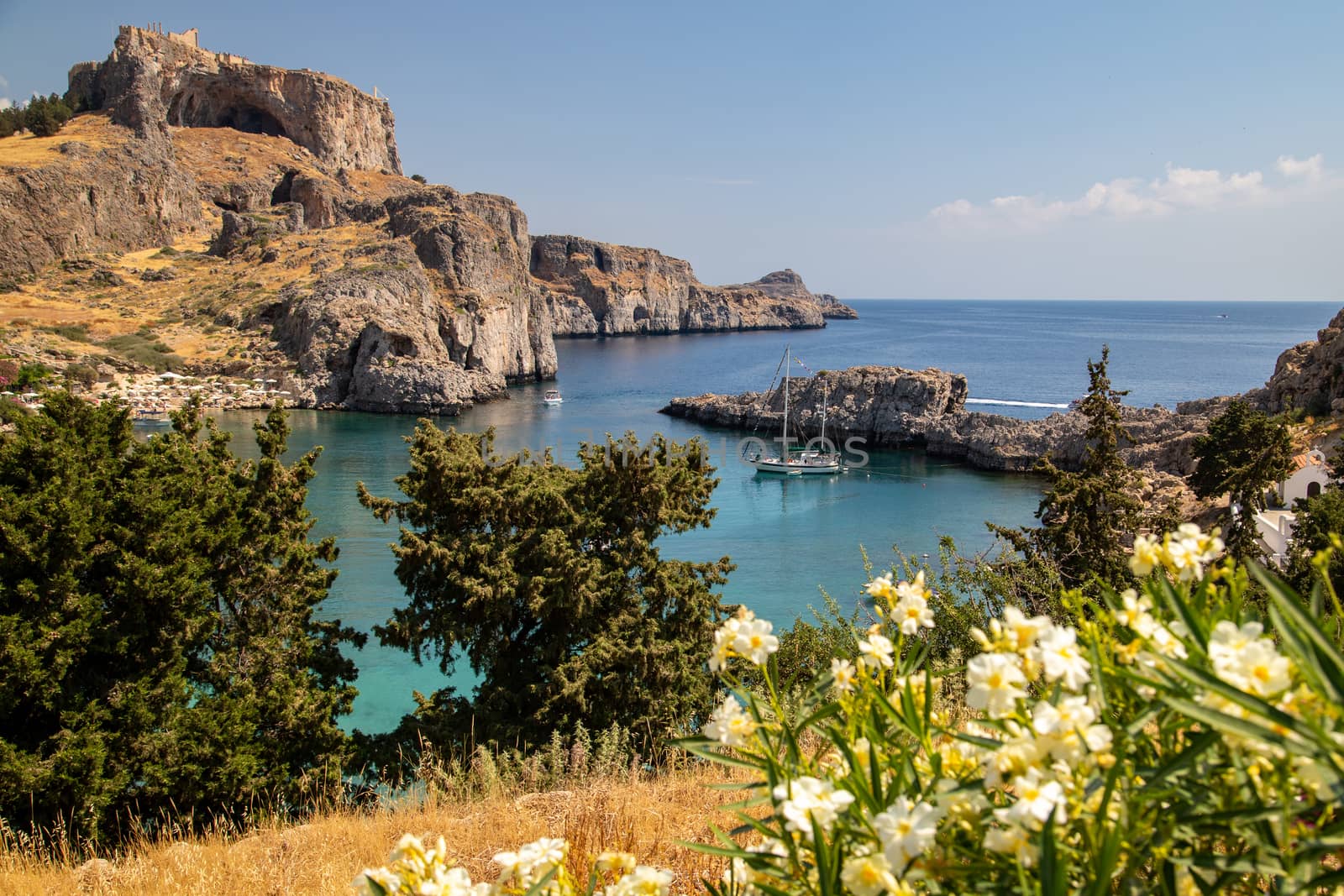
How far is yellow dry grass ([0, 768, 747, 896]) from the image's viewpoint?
3906mm

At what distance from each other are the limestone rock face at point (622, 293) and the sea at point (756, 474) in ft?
55.8

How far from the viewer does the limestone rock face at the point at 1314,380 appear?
29.4 meters

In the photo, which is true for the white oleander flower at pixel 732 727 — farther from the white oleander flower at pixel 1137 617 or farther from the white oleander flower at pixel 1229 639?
the white oleander flower at pixel 1229 639

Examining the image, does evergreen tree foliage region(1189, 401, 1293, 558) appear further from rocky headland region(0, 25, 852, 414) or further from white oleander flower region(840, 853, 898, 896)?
rocky headland region(0, 25, 852, 414)

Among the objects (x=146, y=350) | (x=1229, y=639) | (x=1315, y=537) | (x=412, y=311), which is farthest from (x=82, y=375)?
(x=1229, y=639)

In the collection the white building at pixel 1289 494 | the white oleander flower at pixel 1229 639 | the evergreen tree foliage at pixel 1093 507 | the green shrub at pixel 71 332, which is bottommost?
the white building at pixel 1289 494

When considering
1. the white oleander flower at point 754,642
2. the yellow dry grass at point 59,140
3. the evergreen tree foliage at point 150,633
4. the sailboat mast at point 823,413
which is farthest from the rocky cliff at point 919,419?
the yellow dry grass at point 59,140

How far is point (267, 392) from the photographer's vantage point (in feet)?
177

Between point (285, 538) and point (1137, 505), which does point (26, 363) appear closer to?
point (285, 538)

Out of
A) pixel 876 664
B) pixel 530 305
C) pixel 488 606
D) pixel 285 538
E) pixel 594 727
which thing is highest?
pixel 530 305

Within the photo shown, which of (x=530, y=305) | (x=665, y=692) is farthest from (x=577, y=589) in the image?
(x=530, y=305)

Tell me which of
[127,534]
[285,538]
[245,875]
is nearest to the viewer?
[245,875]

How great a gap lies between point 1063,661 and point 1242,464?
1029 inches

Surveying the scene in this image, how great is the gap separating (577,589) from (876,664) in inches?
326
